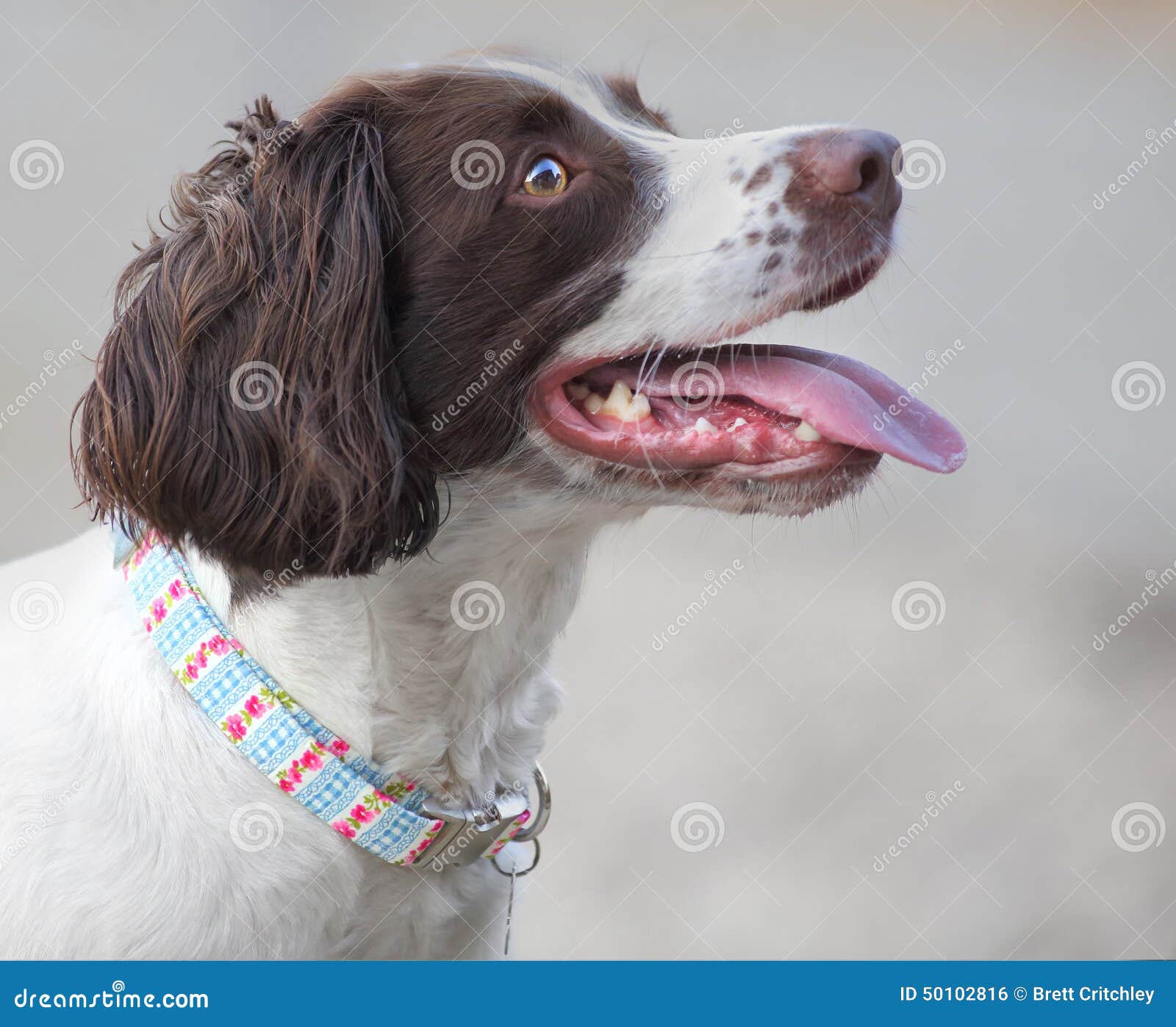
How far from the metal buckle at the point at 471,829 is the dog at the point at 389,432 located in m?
0.03

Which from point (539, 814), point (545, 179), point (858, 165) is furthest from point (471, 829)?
point (858, 165)

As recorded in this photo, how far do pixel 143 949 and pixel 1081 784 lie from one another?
3494 mm

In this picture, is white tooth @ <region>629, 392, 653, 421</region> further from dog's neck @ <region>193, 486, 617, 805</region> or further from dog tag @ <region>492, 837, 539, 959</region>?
dog tag @ <region>492, 837, 539, 959</region>

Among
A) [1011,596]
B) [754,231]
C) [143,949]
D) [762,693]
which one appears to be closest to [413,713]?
[143,949]

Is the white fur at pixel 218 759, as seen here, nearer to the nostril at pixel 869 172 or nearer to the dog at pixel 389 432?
the dog at pixel 389 432

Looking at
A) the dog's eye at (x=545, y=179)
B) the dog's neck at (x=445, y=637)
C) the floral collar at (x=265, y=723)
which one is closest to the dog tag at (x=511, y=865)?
the dog's neck at (x=445, y=637)

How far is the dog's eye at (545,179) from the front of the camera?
1829 millimetres

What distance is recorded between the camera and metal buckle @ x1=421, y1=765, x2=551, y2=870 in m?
1.86

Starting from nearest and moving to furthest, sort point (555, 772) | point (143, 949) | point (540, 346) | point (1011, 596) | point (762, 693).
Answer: point (143, 949)
point (540, 346)
point (555, 772)
point (762, 693)
point (1011, 596)

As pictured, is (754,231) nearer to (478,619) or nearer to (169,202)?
(478,619)

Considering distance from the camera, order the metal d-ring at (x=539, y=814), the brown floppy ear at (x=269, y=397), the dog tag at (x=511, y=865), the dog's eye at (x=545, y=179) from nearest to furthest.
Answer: the brown floppy ear at (x=269, y=397)
the dog's eye at (x=545, y=179)
the metal d-ring at (x=539, y=814)
the dog tag at (x=511, y=865)

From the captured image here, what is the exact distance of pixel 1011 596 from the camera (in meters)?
5.27

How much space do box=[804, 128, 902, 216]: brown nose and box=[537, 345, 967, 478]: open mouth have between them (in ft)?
0.81

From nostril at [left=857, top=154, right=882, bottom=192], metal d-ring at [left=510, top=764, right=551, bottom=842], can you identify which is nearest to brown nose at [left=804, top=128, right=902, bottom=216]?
nostril at [left=857, top=154, right=882, bottom=192]
